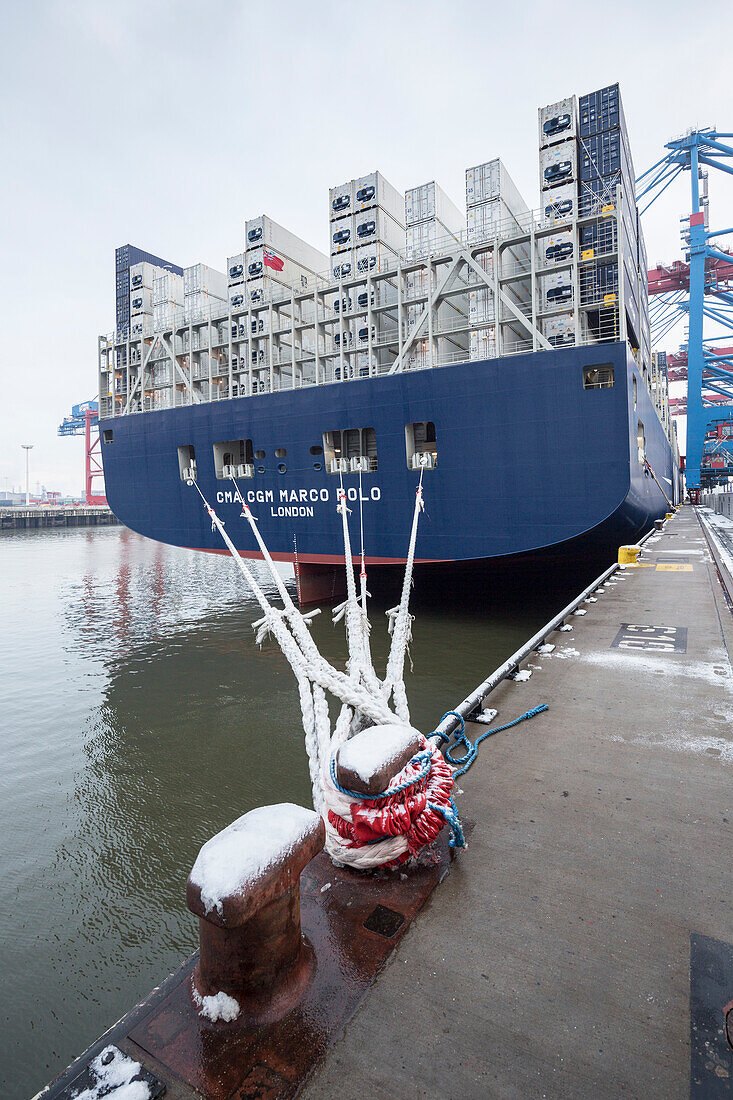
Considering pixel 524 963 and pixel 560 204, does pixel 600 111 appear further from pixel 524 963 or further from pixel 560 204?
pixel 524 963

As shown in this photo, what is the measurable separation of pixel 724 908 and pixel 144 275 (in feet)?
85.4

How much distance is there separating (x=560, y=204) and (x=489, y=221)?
1.75 m

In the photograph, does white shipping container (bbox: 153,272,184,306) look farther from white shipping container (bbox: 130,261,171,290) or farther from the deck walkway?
the deck walkway

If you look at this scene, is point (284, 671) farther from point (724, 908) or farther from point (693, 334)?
point (693, 334)

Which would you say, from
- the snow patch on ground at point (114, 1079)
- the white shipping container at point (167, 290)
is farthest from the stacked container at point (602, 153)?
the snow patch on ground at point (114, 1079)

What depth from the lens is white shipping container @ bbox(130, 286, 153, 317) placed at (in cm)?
2214

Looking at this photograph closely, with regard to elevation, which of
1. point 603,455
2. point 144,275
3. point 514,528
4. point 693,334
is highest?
point 693,334

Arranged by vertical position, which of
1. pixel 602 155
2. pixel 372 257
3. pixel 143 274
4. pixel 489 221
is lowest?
pixel 489 221

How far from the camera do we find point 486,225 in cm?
1395

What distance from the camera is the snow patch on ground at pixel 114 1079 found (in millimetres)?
1658

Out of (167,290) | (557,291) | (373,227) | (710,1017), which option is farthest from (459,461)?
(167,290)

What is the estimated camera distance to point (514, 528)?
41.2 ft

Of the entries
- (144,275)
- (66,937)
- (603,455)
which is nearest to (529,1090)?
(66,937)

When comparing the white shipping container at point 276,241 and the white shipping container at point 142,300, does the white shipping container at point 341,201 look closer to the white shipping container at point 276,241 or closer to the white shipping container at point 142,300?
the white shipping container at point 276,241
